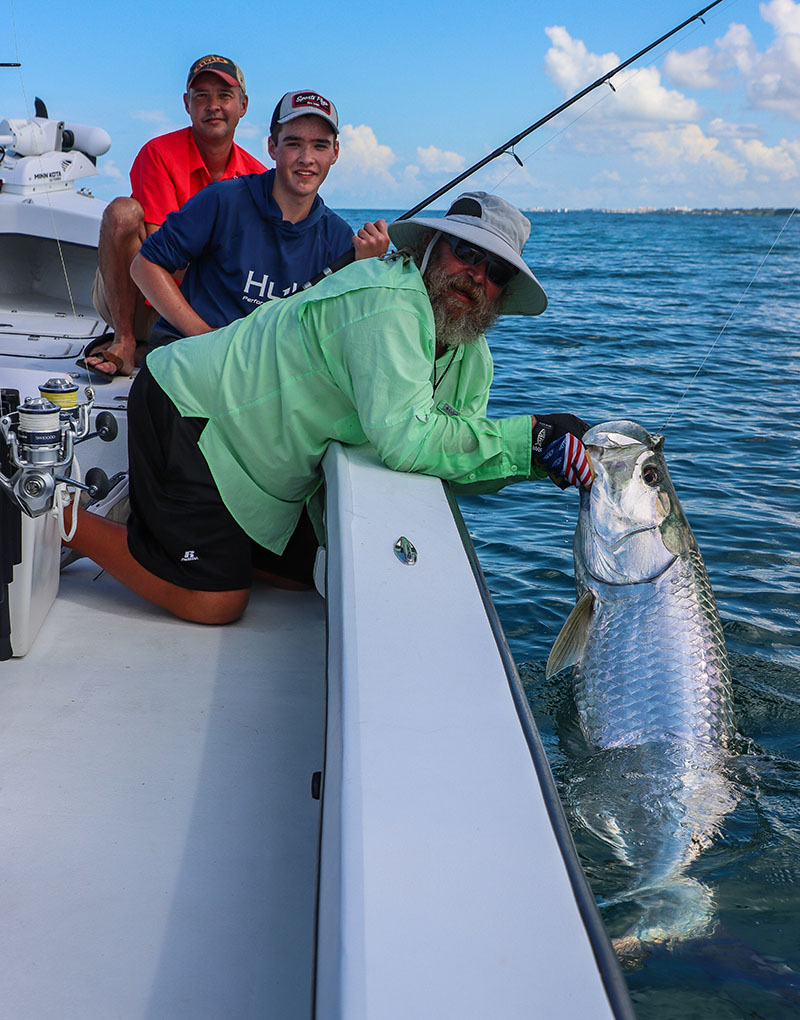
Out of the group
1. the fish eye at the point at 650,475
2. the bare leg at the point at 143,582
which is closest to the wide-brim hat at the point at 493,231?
the fish eye at the point at 650,475

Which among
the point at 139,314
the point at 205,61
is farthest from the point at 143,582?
the point at 205,61

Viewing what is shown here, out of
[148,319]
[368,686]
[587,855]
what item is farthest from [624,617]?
[148,319]

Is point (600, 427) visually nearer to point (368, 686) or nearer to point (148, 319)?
point (368, 686)

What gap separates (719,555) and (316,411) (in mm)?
3040

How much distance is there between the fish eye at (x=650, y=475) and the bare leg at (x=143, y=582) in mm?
1213

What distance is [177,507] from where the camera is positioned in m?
2.79

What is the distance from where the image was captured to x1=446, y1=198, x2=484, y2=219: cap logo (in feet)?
8.61

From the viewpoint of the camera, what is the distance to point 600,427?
2.69 m

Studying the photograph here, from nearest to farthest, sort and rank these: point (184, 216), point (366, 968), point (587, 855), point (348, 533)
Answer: point (366, 968) < point (348, 533) < point (587, 855) < point (184, 216)

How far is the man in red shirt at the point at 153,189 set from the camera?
4328 millimetres

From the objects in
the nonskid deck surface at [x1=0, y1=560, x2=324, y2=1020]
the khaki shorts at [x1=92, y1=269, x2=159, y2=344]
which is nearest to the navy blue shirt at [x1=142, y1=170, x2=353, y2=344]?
the khaki shorts at [x1=92, y1=269, x2=159, y2=344]

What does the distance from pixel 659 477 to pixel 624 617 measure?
408mm

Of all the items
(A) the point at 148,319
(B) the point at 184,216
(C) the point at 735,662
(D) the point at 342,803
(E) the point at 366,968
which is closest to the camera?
(E) the point at 366,968

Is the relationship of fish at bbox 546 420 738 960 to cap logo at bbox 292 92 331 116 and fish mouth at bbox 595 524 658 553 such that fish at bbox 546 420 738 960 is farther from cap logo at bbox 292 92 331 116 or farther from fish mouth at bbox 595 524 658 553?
cap logo at bbox 292 92 331 116
